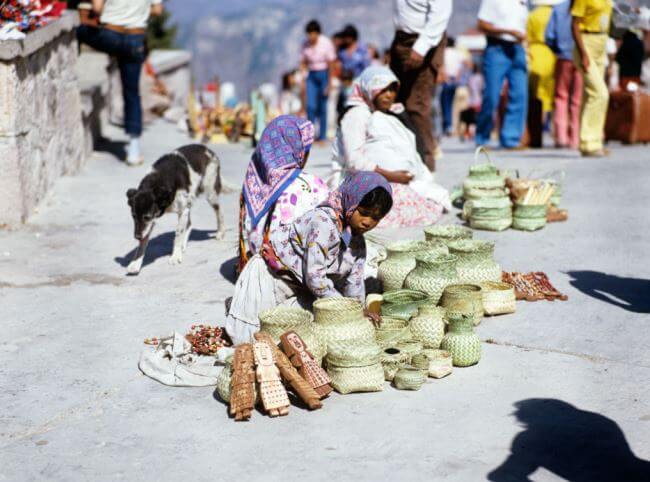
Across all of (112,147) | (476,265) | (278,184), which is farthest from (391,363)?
(112,147)

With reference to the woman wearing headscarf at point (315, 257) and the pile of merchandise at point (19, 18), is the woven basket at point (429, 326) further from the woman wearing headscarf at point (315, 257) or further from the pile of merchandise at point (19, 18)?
the pile of merchandise at point (19, 18)

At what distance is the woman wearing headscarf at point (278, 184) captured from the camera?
6.41 metres

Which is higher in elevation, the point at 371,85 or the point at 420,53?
the point at 420,53

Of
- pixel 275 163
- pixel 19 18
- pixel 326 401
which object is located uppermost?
pixel 19 18

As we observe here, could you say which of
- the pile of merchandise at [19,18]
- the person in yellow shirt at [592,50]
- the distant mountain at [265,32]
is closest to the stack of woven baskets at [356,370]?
the pile of merchandise at [19,18]

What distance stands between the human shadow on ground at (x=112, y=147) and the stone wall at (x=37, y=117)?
0.81 meters

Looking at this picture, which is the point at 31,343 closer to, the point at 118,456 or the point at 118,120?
the point at 118,456

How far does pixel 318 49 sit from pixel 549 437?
10.7m

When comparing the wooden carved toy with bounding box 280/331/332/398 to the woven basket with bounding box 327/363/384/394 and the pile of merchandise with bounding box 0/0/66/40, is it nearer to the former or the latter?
the woven basket with bounding box 327/363/384/394

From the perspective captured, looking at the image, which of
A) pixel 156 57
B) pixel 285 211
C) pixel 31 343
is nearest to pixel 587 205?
pixel 285 211

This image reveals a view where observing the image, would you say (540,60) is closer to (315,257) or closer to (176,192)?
(176,192)

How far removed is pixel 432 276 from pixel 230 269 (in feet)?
6.66

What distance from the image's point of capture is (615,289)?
6824 mm

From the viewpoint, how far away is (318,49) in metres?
14.4
